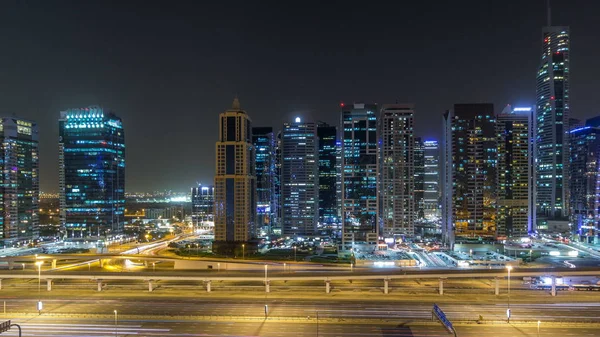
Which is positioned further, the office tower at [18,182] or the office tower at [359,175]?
the office tower at [18,182]

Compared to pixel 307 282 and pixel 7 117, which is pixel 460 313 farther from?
pixel 7 117

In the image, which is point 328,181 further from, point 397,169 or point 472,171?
point 472,171

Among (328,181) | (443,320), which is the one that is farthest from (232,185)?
(443,320)

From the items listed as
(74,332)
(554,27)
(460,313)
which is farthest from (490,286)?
(554,27)

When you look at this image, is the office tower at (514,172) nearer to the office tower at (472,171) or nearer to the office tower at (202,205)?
the office tower at (472,171)

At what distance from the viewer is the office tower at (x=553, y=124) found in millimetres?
167250

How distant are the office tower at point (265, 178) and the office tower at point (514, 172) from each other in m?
73.0

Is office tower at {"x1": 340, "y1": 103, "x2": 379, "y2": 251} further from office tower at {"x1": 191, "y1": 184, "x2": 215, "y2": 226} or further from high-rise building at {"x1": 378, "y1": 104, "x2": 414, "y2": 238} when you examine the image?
office tower at {"x1": 191, "y1": 184, "x2": 215, "y2": 226}

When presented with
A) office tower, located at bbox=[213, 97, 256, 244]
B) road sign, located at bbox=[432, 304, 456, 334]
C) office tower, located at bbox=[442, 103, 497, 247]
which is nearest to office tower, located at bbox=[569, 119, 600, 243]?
office tower, located at bbox=[442, 103, 497, 247]

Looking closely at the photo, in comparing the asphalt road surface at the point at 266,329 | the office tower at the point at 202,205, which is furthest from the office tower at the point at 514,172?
the office tower at the point at 202,205

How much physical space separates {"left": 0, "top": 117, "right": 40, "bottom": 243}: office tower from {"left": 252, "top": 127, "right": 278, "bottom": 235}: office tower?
67559 mm

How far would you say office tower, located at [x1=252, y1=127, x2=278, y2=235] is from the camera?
471 feet

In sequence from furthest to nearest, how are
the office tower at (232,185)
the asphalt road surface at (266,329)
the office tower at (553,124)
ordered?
the office tower at (553,124)
the office tower at (232,185)
the asphalt road surface at (266,329)

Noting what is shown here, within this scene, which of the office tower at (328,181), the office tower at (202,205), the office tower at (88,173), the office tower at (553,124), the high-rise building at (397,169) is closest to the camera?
the high-rise building at (397,169)
